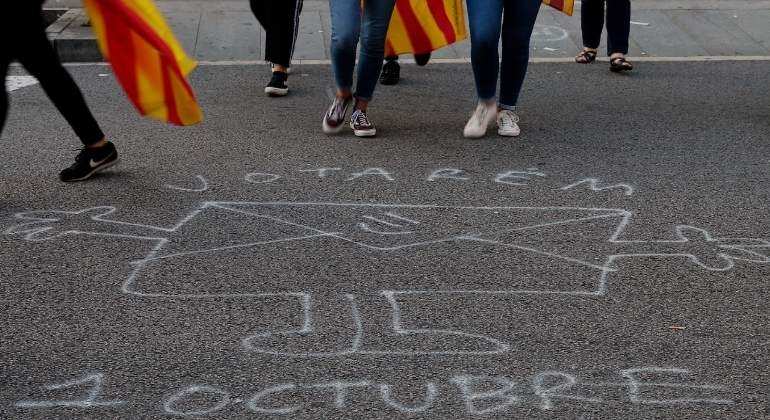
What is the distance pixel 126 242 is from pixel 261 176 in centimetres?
109

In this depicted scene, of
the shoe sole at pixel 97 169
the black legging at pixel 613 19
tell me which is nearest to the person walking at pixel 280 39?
the shoe sole at pixel 97 169

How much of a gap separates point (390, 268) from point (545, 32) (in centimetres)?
534

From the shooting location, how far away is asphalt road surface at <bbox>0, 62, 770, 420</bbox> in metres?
3.47

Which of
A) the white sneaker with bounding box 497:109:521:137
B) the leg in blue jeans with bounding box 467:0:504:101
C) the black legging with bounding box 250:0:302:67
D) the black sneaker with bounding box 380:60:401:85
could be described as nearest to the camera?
the leg in blue jeans with bounding box 467:0:504:101

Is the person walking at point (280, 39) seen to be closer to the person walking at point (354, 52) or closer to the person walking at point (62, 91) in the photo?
the person walking at point (354, 52)

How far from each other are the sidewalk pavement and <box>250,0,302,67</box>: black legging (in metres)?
1.14

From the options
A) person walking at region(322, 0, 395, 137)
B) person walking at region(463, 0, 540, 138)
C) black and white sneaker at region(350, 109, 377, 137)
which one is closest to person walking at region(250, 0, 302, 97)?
person walking at region(322, 0, 395, 137)

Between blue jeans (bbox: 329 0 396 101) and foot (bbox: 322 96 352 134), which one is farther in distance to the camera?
foot (bbox: 322 96 352 134)

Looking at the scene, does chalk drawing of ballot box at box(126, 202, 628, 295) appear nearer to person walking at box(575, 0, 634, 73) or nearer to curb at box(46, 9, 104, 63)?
person walking at box(575, 0, 634, 73)

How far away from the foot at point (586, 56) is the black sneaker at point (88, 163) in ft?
13.3

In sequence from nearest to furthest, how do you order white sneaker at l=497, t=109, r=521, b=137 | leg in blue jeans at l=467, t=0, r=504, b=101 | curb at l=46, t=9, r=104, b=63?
leg in blue jeans at l=467, t=0, r=504, b=101, white sneaker at l=497, t=109, r=521, b=137, curb at l=46, t=9, r=104, b=63

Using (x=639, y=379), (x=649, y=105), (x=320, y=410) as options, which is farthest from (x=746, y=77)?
(x=320, y=410)

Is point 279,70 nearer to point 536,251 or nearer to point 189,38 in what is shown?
point 189,38

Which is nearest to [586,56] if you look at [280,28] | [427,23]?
[427,23]
